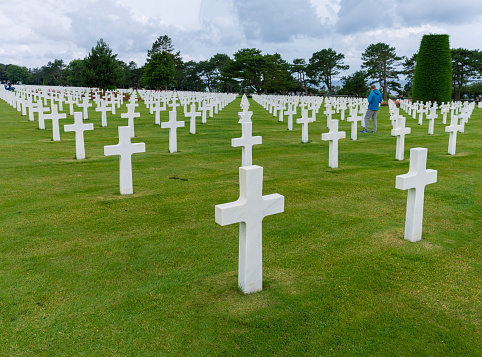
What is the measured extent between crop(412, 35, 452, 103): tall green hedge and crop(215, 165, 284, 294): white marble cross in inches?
1382

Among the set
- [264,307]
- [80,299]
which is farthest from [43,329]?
[264,307]

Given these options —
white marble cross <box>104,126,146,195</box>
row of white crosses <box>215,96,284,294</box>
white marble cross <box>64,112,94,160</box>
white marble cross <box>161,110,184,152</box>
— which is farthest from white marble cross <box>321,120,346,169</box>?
row of white crosses <box>215,96,284,294</box>

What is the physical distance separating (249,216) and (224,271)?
2.59 ft

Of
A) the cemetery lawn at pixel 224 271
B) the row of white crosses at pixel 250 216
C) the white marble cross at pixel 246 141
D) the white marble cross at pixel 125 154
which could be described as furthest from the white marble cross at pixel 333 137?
the row of white crosses at pixel 250 216

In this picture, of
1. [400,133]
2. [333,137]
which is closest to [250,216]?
[333,137]

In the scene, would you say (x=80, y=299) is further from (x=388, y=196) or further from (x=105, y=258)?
(x=388, y=196)

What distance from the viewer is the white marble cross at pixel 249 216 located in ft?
10.3

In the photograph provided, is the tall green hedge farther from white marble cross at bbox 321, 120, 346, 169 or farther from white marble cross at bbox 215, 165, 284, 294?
white marble cross at bbox 215, 165, 284, 294

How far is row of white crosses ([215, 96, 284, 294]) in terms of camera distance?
3.15 m

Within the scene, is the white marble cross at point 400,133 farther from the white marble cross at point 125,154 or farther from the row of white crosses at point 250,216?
the row of white crosses at point 250,216

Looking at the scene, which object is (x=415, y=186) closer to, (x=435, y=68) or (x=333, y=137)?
(x=333, y=137)

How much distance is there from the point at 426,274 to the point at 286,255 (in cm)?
122

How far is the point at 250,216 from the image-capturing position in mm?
3266

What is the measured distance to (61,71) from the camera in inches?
4594
